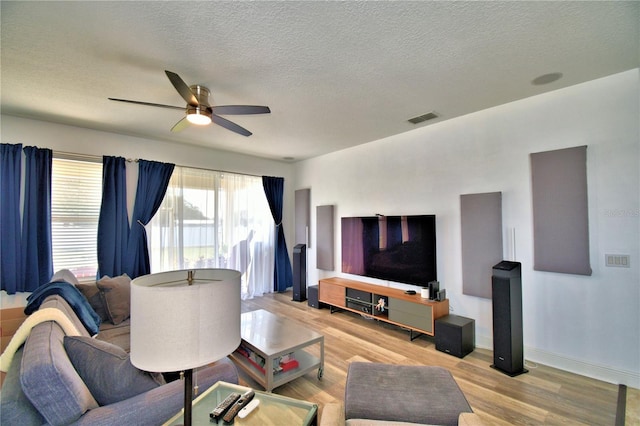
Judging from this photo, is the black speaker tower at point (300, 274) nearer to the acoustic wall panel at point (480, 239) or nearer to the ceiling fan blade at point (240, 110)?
the acoustic wall panel at point (480, 239)

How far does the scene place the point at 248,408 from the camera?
1288 mm

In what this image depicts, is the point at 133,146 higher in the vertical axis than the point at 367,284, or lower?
higher

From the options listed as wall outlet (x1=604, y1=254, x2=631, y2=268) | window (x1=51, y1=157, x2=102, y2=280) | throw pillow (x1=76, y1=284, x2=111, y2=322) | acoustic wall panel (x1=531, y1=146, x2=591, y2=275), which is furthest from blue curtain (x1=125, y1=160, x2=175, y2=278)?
wall outlet (x1=604, y1=254, x2=631, y2=268)

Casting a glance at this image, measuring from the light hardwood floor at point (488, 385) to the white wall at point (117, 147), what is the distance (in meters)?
3.31

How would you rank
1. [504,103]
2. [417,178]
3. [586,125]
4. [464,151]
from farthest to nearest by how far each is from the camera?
[417,178], [464,151], [504,103], [586,125]

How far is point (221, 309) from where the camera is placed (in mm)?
911

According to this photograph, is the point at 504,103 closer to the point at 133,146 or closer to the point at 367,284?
the point at 367,284

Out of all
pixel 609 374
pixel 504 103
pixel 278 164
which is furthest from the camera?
pixel 278 164

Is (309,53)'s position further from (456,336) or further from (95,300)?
(95,300)

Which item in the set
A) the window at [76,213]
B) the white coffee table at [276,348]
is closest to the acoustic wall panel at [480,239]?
the white coffee table at [276,348]

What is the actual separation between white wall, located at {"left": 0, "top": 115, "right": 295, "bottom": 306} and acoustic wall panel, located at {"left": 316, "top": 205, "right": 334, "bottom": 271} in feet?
4.58

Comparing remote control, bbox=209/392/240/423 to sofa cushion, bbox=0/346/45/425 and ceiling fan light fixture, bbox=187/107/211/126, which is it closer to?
sofa cushion, bbox=0/346/45/425

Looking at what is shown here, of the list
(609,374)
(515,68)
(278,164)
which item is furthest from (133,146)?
(609,374)

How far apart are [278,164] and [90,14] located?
13.3ft
